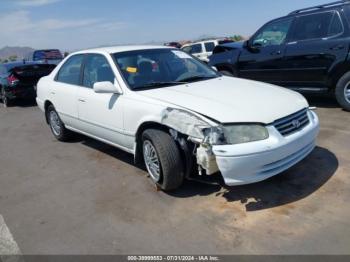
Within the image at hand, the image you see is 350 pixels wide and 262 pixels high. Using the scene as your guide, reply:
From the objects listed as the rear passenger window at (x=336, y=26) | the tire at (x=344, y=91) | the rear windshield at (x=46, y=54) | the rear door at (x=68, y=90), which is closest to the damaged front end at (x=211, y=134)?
the rear door at (x=68, y=90)

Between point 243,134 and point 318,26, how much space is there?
4246 mm

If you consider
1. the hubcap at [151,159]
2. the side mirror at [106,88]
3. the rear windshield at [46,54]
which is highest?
the rear windshield at [46,54]

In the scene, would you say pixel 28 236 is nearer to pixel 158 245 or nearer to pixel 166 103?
pixel 158 245

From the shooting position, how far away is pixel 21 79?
10953 millimetres

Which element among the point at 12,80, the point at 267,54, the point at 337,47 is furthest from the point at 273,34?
the point at 12,80

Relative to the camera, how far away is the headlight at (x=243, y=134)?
11.1 feet

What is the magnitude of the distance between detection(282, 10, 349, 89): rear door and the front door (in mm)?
3877

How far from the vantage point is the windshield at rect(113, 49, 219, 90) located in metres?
4.49

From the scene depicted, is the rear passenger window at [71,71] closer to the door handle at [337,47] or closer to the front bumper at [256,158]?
the front bumper at [256,158]

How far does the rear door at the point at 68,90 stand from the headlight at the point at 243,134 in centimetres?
278

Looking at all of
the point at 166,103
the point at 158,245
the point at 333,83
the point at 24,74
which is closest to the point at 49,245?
the point at 158,245

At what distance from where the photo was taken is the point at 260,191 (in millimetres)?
3873

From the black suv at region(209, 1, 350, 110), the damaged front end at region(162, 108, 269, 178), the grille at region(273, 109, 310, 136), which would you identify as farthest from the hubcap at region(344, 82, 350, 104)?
the damaged front end at region(162, 108, 269, 178)

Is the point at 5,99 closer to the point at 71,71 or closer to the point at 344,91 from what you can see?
the point at 71,71
